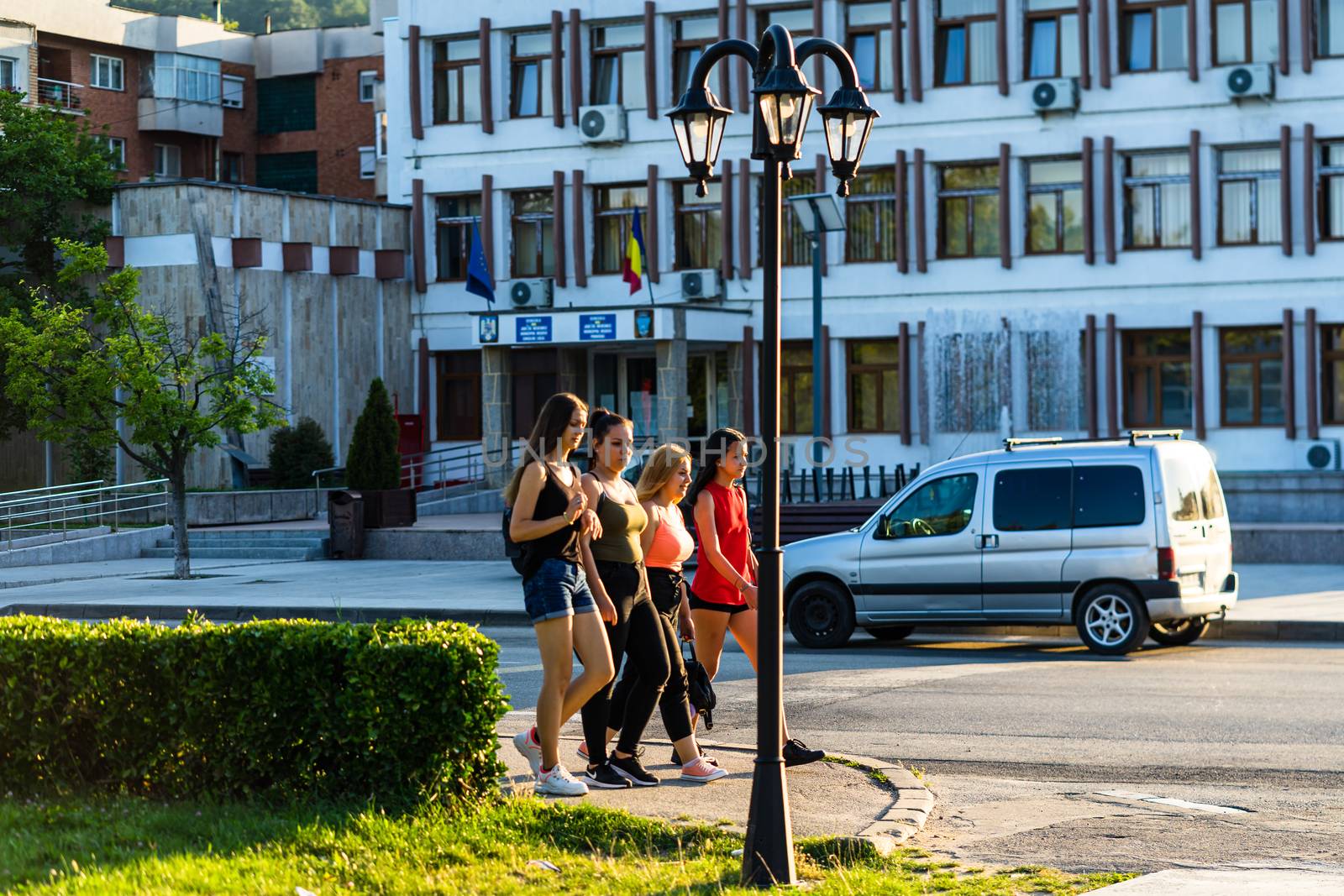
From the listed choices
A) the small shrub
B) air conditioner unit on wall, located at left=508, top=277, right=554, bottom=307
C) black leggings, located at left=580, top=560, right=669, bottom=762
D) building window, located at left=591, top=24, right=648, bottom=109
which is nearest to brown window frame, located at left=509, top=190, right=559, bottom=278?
air conditioner unit on wall, located at left=508, top=277, right=554, bottom=307

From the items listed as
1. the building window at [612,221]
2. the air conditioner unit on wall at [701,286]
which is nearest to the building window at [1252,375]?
the air conditioner unit on wall at [701,286]

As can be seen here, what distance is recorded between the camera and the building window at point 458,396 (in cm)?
4291

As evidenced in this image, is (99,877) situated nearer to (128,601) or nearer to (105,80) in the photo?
(128,601)

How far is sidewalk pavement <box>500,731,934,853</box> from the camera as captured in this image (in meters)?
8.42

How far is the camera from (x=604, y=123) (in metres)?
40.4

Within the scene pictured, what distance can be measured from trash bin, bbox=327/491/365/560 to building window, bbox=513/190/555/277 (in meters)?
13.8

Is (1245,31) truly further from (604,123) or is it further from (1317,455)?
(604,123)

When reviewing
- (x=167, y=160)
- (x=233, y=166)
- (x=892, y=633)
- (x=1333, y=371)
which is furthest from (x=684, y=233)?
(x=233, y=166)

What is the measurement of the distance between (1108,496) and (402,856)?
10273mm

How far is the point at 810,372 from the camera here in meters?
39.7

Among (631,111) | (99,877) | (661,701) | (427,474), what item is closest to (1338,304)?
(631,111)

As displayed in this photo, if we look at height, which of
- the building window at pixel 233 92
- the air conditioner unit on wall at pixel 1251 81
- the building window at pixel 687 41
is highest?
the building window at pixel 233 92

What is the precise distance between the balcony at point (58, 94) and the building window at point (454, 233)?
15.4m

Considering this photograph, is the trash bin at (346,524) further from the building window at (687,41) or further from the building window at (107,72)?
the building window at (107,72)
